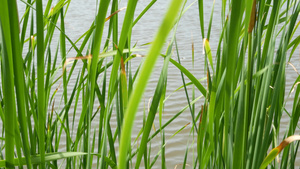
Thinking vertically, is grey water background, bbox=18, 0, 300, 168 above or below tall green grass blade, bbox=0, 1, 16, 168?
below

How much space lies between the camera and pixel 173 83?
3.21 meters

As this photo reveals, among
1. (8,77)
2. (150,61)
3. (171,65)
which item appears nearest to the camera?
(150,61)

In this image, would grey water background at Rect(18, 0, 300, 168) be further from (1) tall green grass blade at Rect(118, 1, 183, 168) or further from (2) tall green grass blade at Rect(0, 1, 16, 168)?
(1) tall green grass blade at Rect(118, 1, 183, 168)

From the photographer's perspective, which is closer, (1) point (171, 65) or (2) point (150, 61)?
(2) point (150, 61)

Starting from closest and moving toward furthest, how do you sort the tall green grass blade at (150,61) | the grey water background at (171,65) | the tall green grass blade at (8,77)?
the tall green grass blade at (150,61) → the tall green grass blade at (8,77) → the grey water background at (171,65)

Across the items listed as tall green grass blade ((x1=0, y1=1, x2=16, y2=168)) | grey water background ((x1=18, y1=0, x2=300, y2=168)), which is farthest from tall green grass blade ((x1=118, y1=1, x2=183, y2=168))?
grey water background ((x1=18, y1=0, x2=300, y2=168))

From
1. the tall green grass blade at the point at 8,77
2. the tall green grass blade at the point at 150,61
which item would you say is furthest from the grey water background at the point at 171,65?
the tall green grass blade at the point at 150,61

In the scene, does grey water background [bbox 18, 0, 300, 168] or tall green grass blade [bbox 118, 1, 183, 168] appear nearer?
tall green grass blade [bbox 118, 1, 183, 168]

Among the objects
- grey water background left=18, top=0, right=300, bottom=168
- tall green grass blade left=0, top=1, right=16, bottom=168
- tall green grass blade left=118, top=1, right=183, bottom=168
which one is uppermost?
tall green grass blade left=118, top=1, right=183, bottom=168

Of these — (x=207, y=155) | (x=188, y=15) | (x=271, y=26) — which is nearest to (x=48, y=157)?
(x=207, y=155)

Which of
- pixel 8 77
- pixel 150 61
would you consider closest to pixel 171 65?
pixel 8 77

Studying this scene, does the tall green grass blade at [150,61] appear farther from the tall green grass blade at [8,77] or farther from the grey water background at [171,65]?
the grey water background at [171,65]

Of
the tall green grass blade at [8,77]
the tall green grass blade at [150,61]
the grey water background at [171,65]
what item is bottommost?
the grey water background at [171,65]

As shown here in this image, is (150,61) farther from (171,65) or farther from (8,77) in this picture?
(171,65)
